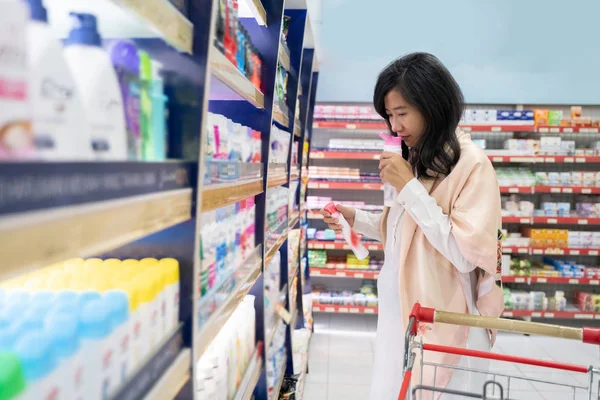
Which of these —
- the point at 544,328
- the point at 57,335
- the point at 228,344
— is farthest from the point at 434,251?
the point at 57,335

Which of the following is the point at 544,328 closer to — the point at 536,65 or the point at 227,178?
the point at 227,178

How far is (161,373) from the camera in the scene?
3.09 feet

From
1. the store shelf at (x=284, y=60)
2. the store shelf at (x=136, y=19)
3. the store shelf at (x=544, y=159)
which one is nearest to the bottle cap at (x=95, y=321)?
the store shelf at (x=136, y=19)

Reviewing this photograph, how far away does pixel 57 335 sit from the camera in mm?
650

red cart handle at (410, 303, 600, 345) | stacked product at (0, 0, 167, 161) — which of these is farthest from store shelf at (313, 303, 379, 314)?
stacked product at (0, 0, 167, 161)

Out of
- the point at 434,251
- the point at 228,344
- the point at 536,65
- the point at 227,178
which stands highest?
the point at 536,65

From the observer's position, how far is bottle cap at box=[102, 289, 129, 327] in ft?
2.57

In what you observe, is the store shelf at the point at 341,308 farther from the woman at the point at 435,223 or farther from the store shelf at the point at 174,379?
the store shelf at the point at 174,379

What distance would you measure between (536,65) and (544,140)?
38.1 inches

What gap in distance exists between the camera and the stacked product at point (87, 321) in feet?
2.06

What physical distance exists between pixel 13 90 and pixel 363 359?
4.35 meters

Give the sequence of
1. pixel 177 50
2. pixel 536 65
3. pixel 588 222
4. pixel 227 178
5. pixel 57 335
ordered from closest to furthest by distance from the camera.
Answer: pixel 57 335 < pixel 177 50 < pixel 227 178 < pixel 588 222 < pixel 536 65

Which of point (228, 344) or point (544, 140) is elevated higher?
point (544, 140)

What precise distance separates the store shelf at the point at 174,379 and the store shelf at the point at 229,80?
685 mm
